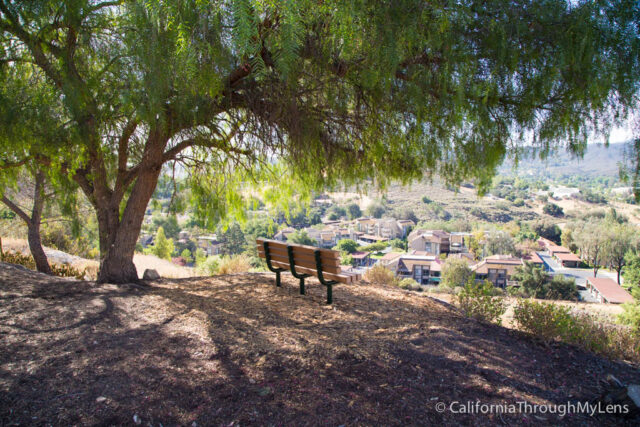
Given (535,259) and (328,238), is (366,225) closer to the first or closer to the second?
(328,238)

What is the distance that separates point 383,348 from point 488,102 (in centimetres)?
213

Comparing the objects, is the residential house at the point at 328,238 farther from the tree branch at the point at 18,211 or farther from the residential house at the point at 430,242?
the tree branch at the point at 18,211

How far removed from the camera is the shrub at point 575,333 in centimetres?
355

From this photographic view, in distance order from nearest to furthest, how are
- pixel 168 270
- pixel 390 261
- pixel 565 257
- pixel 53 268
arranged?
pixel 53 268, pixel 168 270, pixel 390 261, pixel 565 257

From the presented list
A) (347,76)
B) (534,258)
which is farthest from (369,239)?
(347,76)

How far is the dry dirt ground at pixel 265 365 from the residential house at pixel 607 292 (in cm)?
1117

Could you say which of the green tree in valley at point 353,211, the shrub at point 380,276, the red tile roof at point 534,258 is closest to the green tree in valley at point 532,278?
the red tile roof at point 534,258

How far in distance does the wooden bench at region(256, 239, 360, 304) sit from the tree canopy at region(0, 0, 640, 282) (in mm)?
1008

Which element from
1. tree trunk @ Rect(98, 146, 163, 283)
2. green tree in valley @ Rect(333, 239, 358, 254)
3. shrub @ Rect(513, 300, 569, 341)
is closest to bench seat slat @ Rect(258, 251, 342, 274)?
tree trunk @ Rect(98, 146, 163, 283)

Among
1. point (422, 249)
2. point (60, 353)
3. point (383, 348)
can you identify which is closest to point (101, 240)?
point (60, 353)

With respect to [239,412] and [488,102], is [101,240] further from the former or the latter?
[488,102]

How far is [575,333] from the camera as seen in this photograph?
143 inches

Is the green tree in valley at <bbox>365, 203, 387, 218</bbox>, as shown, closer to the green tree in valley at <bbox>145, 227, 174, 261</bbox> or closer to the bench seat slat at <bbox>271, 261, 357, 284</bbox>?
the green tree in valley at <bbox>145, 227, 174, 261</bbox>

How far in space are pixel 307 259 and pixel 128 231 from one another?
259cm
